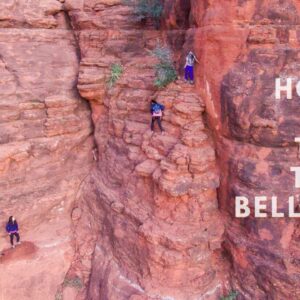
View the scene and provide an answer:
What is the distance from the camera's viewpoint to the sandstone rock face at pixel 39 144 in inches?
387

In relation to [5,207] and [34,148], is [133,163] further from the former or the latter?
[5,207]

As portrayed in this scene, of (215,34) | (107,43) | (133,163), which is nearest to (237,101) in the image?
(215,34)

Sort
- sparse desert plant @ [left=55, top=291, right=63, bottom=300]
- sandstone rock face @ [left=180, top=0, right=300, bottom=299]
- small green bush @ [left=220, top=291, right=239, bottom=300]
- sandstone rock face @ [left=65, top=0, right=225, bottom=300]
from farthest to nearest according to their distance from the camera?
sparse desert plant @ [left=55, top=291, right=63, bottom=300] < small green bush @ [left=220, top=291, right=239, bottom=300] < sandstone rock face @ [left=65, top=0, right=225, bottom=300] < sandstone rock face @ [left=180, top=0, right=300, bottom=299]

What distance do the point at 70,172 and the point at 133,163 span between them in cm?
303

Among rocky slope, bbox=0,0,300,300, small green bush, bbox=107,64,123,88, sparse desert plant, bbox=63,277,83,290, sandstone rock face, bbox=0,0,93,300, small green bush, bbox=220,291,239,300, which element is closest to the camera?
rocky slope, bbox=0,0,300,300

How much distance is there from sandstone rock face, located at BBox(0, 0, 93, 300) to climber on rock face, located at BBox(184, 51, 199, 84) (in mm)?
4391

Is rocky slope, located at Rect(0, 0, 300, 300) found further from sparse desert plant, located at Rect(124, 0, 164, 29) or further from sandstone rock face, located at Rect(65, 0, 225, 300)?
sparse desert plant, located at Rect(124, 0, 164, 29)

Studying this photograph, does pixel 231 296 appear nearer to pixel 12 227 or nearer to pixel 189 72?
pixel 189 72

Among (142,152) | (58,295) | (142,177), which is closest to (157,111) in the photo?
(142,152)

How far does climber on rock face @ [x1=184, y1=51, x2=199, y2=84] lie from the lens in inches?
307

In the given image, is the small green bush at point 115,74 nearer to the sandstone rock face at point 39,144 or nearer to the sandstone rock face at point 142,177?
the sandstone rock face at point 142,177

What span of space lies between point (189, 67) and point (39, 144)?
5.36 metres

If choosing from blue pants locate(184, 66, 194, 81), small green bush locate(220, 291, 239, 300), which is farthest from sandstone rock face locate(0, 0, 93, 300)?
small green bush locate(220, 291, 239, 300)

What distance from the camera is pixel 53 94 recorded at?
1079 centimetres
